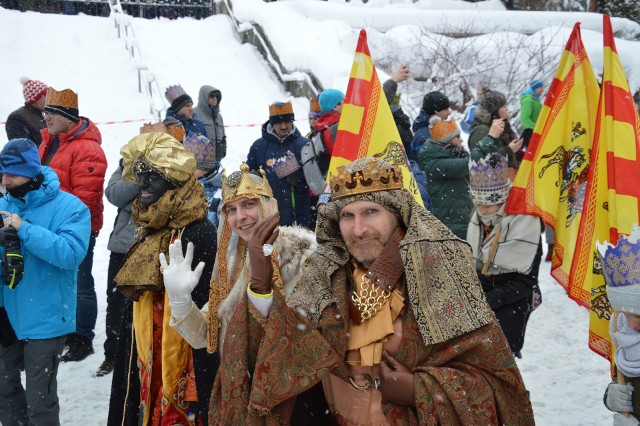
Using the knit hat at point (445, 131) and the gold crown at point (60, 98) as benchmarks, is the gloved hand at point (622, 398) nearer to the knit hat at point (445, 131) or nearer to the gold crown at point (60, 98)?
the knit hat at point (445, 131)

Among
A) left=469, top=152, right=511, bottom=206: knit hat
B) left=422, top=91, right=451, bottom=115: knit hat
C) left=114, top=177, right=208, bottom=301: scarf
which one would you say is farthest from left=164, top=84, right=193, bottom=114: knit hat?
left=469, top=152, right=511, bottom=206: knit hat

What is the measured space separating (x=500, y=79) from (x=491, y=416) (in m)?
13.4

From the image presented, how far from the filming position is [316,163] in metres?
6.19

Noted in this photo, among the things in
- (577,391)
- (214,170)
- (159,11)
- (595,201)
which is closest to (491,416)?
(595,201)

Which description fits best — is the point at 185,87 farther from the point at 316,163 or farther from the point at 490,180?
the point at 490,180

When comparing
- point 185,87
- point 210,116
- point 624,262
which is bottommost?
point 185,87

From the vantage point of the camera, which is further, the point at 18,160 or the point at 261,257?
the point at 18,160

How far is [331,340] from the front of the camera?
2523 millimetres

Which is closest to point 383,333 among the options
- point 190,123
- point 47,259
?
point 47,259

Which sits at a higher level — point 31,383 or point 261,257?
point 261,257

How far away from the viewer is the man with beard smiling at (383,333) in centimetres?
239

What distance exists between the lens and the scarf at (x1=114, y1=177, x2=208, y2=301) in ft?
11.4

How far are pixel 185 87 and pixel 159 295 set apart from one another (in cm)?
1225

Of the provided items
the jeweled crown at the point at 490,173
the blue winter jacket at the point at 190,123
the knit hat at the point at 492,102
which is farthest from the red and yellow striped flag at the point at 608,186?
the blue winter jacket at the point at 190,123
